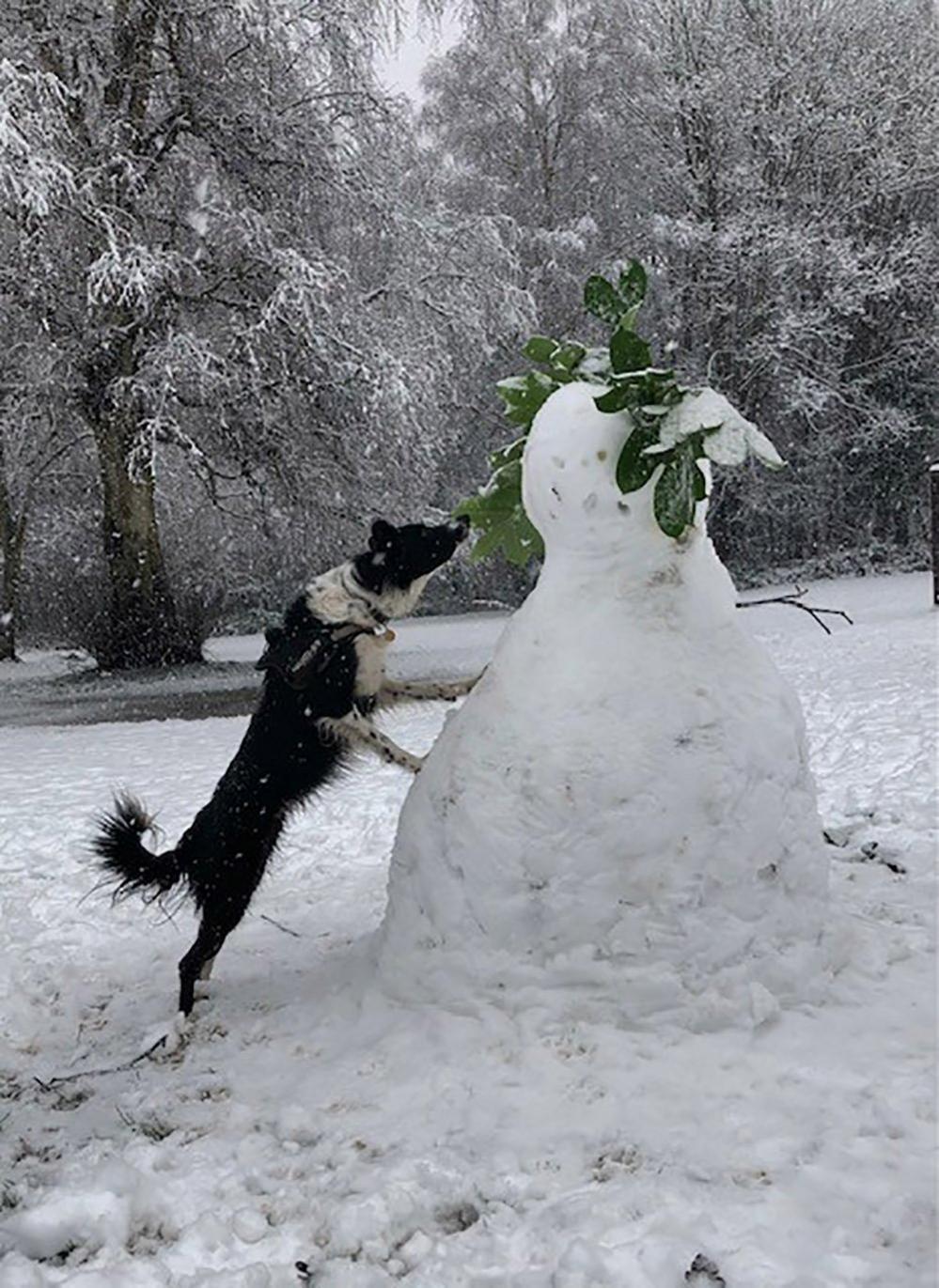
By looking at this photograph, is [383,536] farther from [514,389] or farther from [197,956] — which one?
[197,956]

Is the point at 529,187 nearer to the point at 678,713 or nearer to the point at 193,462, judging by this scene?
the point at 193,462

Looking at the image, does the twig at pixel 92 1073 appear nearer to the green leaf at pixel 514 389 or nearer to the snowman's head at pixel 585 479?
the snowman's head at pixel 585 479

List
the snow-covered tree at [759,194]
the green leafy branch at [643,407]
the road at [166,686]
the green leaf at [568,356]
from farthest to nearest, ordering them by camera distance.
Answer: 1. the snow-covered tree at [759,194]
2. the road at [166,686]
3. the green leaf at [568,356]
4. the green leafy branch at [643,407]

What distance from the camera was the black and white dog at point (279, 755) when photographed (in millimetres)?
3344

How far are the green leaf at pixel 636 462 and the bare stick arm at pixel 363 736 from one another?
1137mm

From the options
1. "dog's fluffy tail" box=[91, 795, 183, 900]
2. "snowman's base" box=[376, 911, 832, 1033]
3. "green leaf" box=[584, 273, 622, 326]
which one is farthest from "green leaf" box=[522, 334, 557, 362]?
"dog's fluffy tail" box=[91, 795, 183, 900]

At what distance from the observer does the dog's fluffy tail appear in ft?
10.9

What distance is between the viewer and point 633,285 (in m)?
3.01

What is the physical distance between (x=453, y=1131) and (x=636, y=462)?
1.61 meters

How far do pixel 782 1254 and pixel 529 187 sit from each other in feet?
72.6

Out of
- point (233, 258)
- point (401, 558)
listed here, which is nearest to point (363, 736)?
point (401, 558)

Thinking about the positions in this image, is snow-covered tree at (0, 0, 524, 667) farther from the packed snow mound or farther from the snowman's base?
the snowman's base

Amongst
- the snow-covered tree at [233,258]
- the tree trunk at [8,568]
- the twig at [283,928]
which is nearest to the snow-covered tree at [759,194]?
the snow-covered tree at [233,258]

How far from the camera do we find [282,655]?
132 inches
